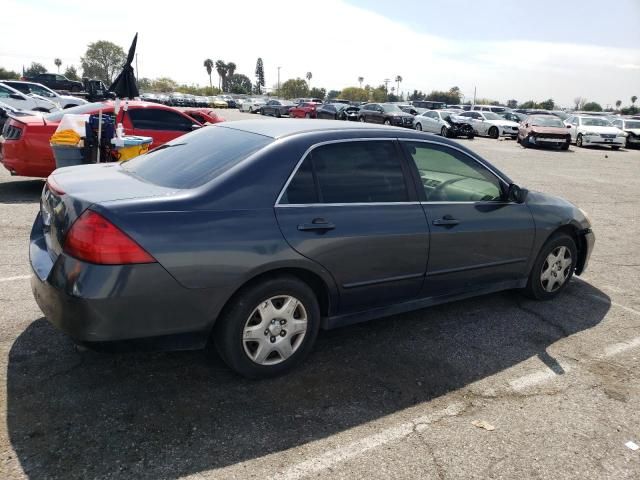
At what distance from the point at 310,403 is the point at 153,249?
1295mm

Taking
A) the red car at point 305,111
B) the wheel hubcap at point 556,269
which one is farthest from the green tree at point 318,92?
the wheel hubcap at point 556,269

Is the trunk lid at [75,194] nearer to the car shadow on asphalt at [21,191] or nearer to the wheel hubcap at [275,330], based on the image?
the wheel hubcap at [275,330]

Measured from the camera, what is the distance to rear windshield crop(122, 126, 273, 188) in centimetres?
329

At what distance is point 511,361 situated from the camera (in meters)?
3.83

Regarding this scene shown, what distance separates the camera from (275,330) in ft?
10.8

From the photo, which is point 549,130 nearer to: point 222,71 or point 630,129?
point 630,129

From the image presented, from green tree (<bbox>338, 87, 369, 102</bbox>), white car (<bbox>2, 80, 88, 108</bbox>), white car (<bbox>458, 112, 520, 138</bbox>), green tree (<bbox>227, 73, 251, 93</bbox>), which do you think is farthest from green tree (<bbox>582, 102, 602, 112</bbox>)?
white car (<bbox>2, 80, 88, 108</bbox>)

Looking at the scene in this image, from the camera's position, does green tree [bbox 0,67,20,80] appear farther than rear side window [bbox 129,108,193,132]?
Yes

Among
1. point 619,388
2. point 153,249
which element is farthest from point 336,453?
point 619,388

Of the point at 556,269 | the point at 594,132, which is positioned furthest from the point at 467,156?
the point at 594,132

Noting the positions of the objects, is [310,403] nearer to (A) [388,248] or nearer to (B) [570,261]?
(A) [388,248]

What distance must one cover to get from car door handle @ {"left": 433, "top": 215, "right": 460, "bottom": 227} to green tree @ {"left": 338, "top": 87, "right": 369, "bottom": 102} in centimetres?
10333

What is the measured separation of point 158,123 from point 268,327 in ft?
23.6

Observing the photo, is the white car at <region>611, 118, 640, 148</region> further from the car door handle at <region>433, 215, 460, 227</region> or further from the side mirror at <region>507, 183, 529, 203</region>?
the car door handle at <region>433, 215, 460, 227</region>
